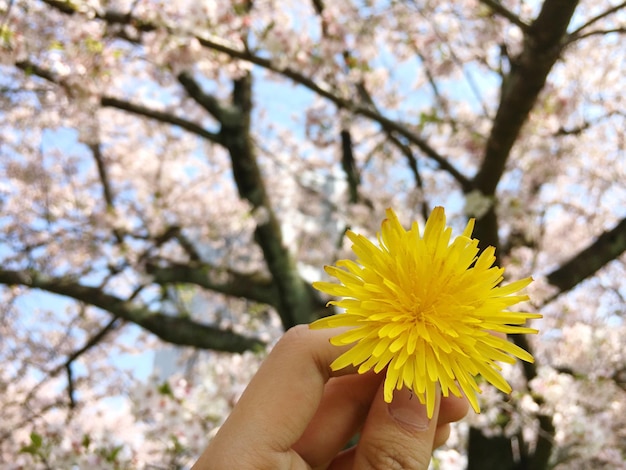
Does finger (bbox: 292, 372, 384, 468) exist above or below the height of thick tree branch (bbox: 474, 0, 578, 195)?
below

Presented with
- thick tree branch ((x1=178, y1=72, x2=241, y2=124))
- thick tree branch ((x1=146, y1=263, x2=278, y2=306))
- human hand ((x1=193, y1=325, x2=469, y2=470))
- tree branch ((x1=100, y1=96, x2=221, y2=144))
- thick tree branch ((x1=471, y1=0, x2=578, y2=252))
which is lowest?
human hand ((x1=193, y1=325, x2=469, y2=470))

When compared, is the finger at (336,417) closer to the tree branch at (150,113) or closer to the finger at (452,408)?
the finger at (452,408)

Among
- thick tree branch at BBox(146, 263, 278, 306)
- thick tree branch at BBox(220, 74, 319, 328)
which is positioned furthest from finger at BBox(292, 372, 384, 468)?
thick tree branch at BBox(146, 263, 278, 306)

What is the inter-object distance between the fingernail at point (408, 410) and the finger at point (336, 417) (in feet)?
0.35

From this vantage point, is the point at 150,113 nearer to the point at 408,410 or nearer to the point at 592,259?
the point at 408,410

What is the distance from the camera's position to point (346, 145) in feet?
17.5

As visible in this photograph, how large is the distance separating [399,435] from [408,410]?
58 mm

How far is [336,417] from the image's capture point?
1182 mm

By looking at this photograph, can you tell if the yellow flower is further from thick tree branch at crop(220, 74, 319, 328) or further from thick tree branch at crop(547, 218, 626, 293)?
thick tree branch at crop(547, 218, 626, 293)

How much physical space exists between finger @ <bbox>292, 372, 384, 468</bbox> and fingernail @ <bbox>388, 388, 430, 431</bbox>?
0.35 ft

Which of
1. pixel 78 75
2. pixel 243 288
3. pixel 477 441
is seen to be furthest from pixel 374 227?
pixel 78 75

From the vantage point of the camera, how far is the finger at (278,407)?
0.92m

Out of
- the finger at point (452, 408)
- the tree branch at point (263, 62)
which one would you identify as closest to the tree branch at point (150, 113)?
the tree branch at point (263, 62)

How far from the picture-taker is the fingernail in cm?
102
